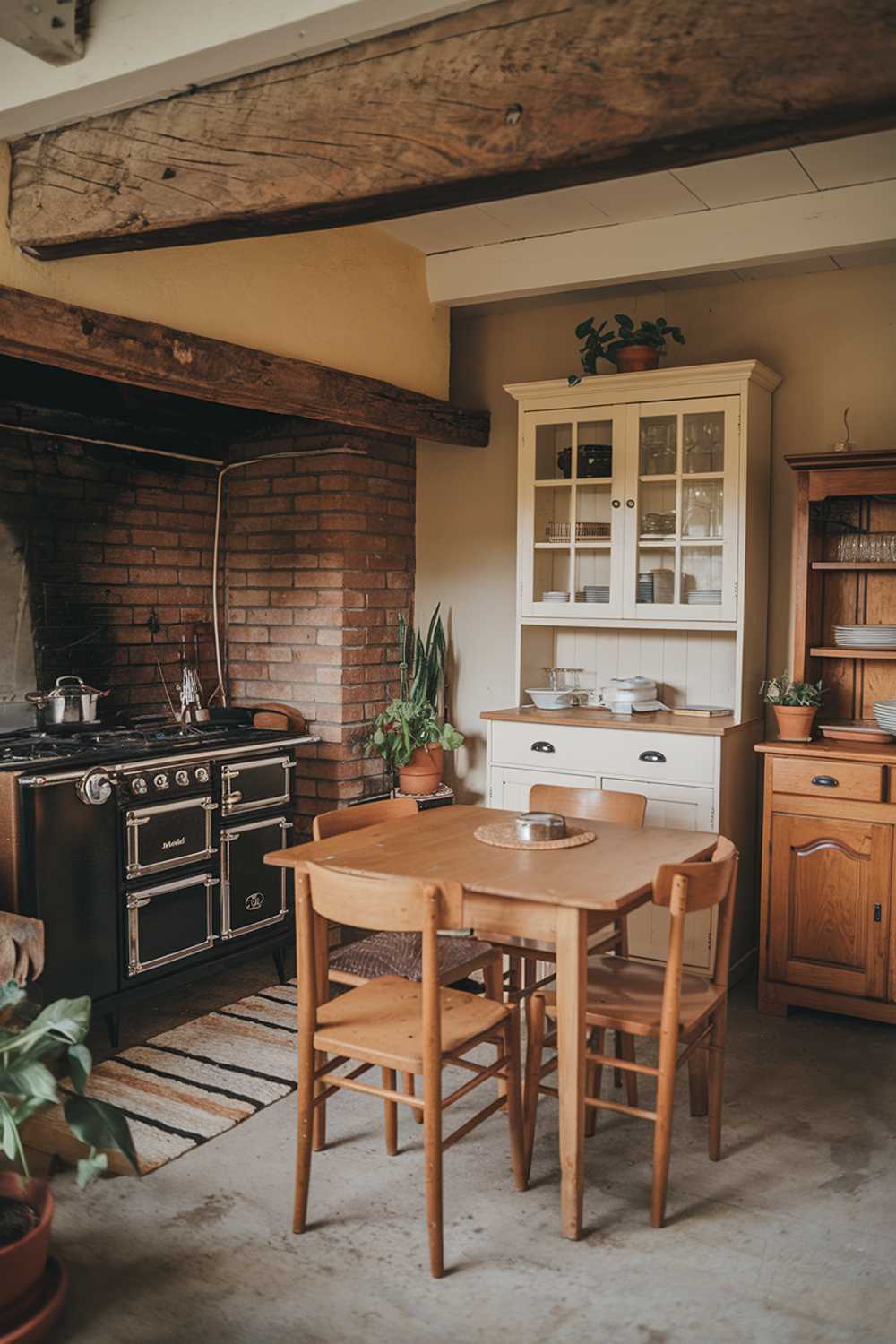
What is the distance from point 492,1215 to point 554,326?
3.78 meters

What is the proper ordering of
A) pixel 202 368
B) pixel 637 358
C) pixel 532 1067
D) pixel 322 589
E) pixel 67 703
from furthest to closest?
1. pixel 322 589
2. pixel 637 358
3. pixel 67 703
4. pixel 202 368
5. pixel 532 1067

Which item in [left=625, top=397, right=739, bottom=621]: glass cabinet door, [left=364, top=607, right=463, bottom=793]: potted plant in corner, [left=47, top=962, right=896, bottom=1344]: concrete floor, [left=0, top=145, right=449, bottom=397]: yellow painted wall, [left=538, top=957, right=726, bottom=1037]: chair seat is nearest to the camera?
[left=47, top=962, right=896, bottom=1344]: concrete floor

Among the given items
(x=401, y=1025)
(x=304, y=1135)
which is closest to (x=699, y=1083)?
(x=401, y=1025)

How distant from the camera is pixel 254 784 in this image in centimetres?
430

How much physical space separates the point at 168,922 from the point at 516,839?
1.43m

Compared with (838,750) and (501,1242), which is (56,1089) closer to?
(501,1242)

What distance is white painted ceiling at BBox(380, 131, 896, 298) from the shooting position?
12.3ft

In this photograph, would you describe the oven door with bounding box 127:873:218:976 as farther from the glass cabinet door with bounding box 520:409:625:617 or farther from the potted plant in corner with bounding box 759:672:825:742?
the potted plant in corner with bounding box 759:672:825:742

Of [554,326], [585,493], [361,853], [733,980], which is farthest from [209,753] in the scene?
[554,326]

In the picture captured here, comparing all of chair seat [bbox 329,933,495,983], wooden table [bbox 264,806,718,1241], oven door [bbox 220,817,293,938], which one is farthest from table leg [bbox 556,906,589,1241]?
oven door [bbox 220,817,293,938]

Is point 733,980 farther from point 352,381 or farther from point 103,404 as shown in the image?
point 103,404

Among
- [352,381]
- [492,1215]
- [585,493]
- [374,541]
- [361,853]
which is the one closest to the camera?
[492,1215]

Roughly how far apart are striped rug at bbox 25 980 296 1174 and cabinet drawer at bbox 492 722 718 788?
4.46ft

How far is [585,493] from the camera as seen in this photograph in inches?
187
